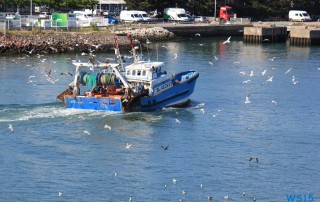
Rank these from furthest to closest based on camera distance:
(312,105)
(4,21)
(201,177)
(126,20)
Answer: (126,20)
(4,21)
(312,105)
(201,177)

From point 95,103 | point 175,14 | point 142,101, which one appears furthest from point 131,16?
point 95,103

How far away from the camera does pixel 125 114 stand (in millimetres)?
39438

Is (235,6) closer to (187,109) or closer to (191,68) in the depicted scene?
(191,68)

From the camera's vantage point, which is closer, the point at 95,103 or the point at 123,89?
the point at 95,103

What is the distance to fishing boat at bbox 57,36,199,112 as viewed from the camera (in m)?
39.4

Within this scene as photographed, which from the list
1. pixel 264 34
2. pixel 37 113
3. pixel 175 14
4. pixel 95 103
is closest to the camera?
pixel 37 113

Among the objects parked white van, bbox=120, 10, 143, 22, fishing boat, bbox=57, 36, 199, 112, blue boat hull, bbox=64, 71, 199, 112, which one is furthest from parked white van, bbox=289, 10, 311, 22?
fishing boat, bbox=57, 36, 199, 112

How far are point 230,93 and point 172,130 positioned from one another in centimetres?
967

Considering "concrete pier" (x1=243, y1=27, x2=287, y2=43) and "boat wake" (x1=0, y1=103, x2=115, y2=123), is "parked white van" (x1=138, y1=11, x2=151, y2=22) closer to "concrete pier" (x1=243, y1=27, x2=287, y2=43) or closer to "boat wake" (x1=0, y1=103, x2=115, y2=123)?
"concrete pier" (x1=243, y1=27, x2=287, y2=43)

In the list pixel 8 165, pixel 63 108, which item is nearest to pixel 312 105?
pixel 63 108

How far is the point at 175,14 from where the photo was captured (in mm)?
87562

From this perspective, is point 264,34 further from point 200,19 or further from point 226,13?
point 226,13

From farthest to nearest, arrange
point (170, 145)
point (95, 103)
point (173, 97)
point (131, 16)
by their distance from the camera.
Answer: point (131, 16)
point (173, 97)
point (95, 103)
point (170, 145)

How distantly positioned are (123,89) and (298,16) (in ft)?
183
